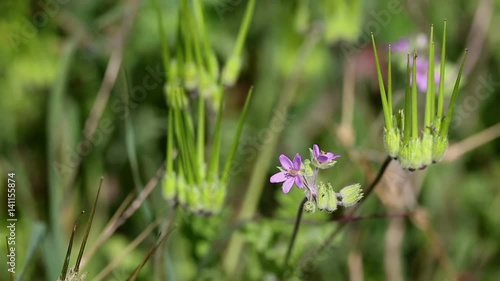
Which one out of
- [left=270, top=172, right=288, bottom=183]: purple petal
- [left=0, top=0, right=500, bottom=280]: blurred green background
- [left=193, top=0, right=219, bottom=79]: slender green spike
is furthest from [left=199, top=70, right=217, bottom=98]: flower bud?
[left=270, top=172, right=288, bottom=183]: purple petal

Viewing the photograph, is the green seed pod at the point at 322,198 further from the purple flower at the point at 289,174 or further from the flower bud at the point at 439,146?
the flower bud at the point at 439,146

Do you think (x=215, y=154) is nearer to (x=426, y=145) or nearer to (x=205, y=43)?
(x=205, y=43)

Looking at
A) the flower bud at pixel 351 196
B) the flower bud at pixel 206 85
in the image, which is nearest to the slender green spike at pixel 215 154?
the flower bud at pixel 206 85

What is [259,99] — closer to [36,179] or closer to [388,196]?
[388,196]

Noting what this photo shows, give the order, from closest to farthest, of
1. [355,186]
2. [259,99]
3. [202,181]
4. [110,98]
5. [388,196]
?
[355,186], [202,181], [388,196], [110,98], [259,99]

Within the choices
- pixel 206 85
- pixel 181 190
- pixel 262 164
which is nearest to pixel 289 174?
pixel 181 190

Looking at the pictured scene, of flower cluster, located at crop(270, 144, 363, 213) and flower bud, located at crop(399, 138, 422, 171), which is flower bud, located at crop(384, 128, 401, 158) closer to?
flower bud, located at crop(399, 138, 422, 171)

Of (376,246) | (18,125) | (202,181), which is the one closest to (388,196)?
(376,246)

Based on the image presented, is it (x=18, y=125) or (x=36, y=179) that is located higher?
(x=18, y=125)
